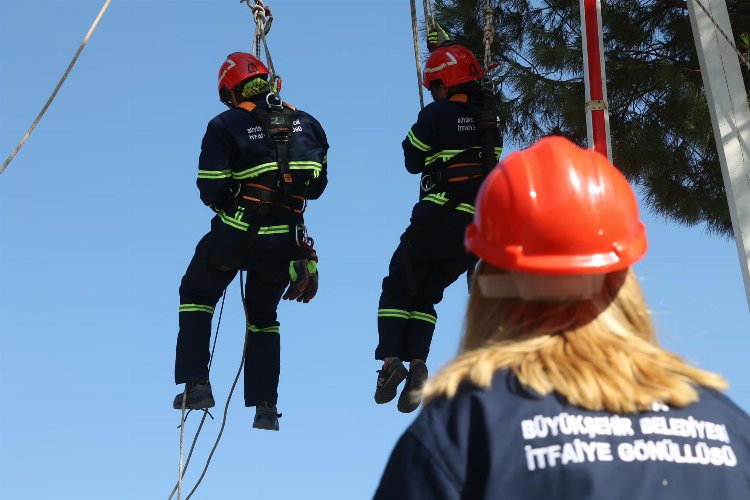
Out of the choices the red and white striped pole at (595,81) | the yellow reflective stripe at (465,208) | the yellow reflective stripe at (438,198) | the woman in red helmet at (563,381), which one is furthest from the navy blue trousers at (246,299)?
the woman in red helmet at (563,381)

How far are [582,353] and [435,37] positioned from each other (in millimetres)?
5325

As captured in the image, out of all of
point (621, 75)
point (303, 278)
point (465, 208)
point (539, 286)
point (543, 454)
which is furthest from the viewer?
point (621, 75)

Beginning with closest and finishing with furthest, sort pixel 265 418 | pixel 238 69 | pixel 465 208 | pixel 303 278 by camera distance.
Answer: pixel 465 208
pixel 303 278
pixel 238 69
pixel 265 418

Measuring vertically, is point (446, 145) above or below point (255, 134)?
below

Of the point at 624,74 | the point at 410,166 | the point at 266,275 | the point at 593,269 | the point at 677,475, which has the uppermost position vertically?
the point at 624,74

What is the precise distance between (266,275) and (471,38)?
3365mm

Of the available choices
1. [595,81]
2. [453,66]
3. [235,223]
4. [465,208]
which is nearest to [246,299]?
[235,223]

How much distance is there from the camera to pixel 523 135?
982 cm

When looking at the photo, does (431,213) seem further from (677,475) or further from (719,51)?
(677,475)

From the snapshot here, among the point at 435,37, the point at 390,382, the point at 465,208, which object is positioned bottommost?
the point at 390,382

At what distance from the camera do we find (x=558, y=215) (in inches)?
88.1

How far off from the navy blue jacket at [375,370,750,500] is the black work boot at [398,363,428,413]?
4.59m

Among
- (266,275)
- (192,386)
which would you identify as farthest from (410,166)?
(192,386)

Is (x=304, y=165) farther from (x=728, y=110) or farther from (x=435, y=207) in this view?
(x=728, y=110)
